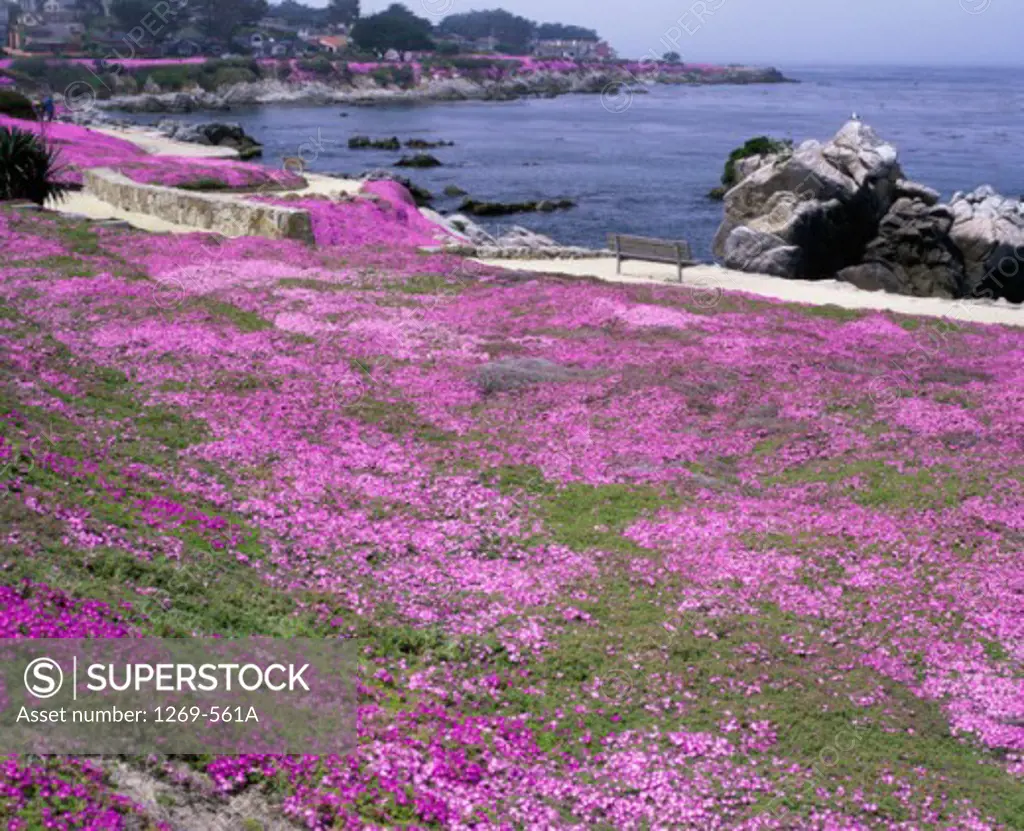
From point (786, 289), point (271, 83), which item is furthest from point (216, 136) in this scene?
point (271, 83)

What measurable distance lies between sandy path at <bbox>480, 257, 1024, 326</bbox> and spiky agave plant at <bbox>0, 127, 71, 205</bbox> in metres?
12.2

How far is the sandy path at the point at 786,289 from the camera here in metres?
24.0

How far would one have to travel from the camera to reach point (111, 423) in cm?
1234

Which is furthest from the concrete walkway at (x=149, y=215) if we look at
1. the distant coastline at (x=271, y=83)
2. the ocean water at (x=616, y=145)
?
the distant coastline at (x=271, y=83)

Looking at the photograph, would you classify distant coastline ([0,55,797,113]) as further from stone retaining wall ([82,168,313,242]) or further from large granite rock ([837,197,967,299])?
large granite rock ([837,197,967,299])

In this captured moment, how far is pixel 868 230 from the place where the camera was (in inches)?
1578

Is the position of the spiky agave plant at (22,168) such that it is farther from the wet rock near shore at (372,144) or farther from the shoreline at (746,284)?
the wet rock near shore at (372,144)

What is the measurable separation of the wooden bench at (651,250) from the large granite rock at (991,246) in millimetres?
13282

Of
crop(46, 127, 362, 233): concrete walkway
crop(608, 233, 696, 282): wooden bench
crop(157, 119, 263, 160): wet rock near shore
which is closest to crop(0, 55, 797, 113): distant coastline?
crop(157, 119, 263, 160): wet rock near shore

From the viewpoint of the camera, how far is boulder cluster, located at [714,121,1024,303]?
34094mm

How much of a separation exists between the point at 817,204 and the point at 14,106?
35019 millimetres

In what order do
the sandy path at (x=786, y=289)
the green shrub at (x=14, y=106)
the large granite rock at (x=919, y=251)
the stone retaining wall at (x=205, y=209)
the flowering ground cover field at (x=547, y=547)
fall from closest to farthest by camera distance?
1. the flowering ground cover field at (x=547, y=547)
2. the sandy path at (x=786, y=289)
3. the stone retaining wall at (x=205, y=209)
4. the large granite rock at (x=919, y=251)
5. the green shrub at (x=14, y=106)

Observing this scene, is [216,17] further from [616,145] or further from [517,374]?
[517,374]

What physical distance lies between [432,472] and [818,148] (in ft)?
117
